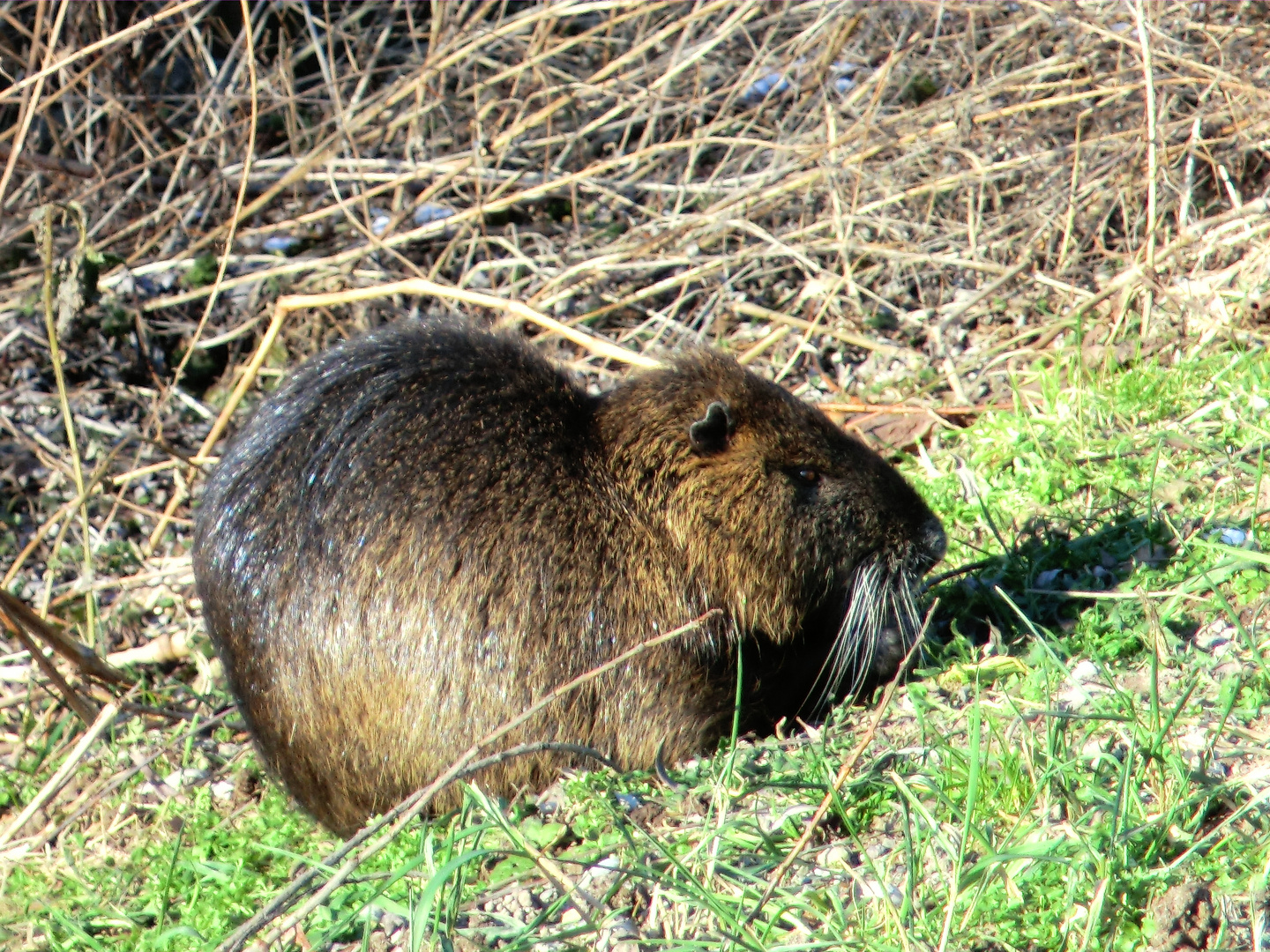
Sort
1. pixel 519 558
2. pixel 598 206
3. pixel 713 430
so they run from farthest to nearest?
pixel 598 206, pixel 713 430, pixel 519 558

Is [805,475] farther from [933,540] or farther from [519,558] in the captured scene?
[519,558]

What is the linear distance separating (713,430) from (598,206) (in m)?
3.31

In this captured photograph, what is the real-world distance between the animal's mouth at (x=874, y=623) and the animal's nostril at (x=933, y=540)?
24 mm

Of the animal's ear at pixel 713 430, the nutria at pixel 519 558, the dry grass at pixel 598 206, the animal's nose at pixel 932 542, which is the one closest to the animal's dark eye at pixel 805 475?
the nutria at pixel 519 558

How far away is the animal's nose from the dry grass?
4.11ft

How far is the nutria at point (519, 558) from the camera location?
10.1 feet

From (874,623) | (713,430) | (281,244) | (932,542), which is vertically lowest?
(874,623)

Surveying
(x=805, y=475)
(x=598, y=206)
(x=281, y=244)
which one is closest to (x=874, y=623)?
(x=805, y=475)

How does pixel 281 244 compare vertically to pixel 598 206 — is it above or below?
below

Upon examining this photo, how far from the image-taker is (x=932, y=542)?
3539 millimetres

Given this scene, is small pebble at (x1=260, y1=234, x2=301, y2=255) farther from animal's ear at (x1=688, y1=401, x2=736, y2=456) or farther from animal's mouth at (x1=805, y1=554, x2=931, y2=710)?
animal's mouth at (x1=805, y1=554, x2=931, y2=710)

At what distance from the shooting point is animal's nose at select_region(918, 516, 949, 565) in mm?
3533

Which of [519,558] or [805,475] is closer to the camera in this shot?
[519,558]

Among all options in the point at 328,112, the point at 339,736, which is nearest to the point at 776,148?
the point at 328,112
